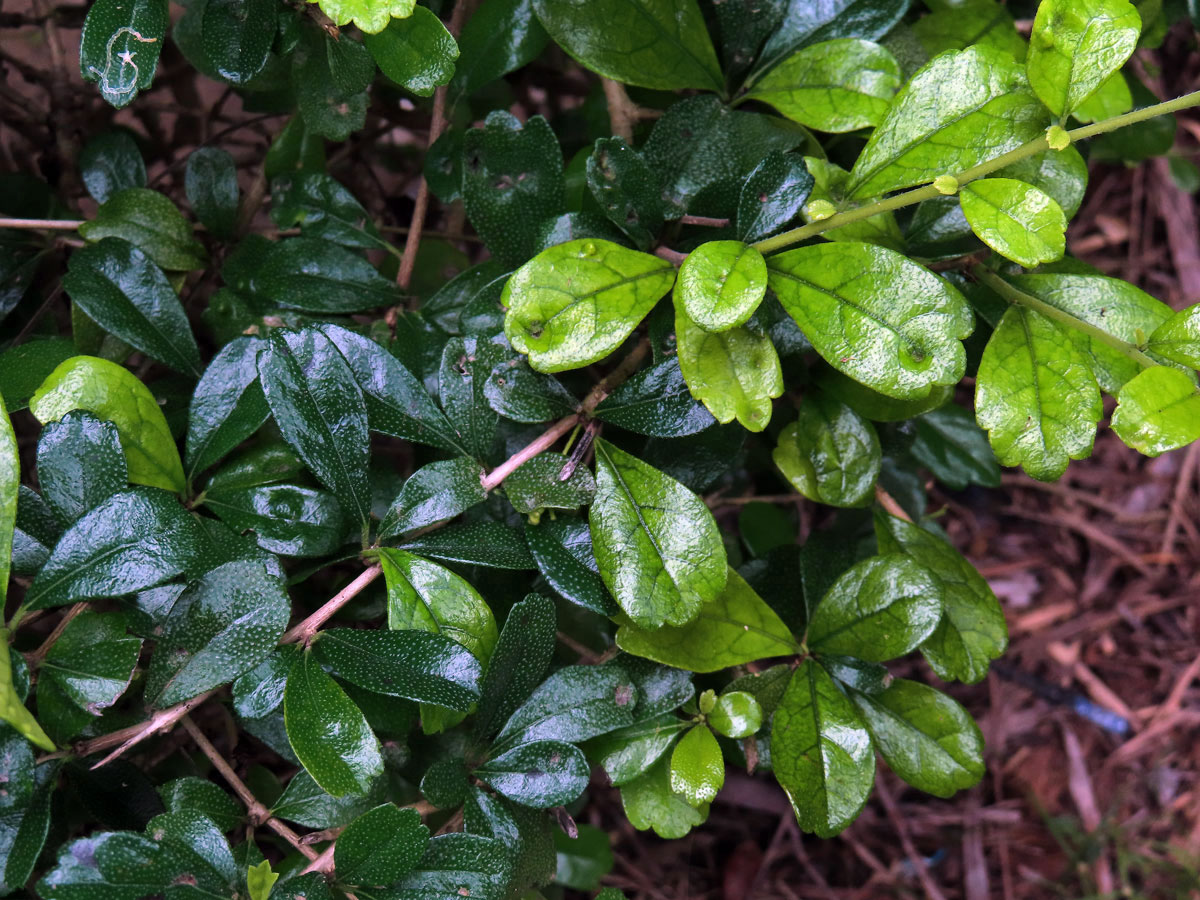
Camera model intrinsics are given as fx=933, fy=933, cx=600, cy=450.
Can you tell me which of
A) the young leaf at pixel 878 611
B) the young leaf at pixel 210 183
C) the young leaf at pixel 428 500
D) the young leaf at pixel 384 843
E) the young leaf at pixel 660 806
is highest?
the young leaf at pixel 210 183

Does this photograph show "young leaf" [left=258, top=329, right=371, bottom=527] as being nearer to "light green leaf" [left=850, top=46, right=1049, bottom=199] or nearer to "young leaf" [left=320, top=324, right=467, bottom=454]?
"young leaf" [left=320, top=324, right=467, bottom=454]

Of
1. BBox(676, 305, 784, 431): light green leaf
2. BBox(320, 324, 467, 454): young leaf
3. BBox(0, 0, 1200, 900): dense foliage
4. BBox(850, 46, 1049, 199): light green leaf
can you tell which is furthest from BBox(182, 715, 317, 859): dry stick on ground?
BBox(850, 46, 1049, 199): light green leaf

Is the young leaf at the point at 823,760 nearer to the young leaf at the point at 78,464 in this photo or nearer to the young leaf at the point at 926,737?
the young leaf at the point at 926,737

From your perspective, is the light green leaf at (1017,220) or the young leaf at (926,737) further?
the young leaf at (926,737)

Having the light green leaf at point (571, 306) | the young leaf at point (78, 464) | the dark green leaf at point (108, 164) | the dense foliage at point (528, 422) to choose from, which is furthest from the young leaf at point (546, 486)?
the dark green leaf at point (108, 164)

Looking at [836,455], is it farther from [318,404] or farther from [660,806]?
[318,404]

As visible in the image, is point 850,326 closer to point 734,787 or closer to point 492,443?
point 492,443

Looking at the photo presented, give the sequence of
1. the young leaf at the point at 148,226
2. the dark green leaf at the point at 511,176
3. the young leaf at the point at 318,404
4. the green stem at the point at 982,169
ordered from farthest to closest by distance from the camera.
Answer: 1. the young leaf at the point at 148,226
2. the dark green leaf at the point at 511,176
3. the young leaf at the point at 318,404
4. the green stem at the point at 982,169
